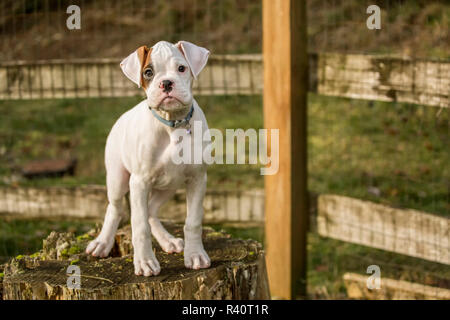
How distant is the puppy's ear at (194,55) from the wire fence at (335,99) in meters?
1.45

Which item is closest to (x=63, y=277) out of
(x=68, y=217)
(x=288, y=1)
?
(x=68, y=217)

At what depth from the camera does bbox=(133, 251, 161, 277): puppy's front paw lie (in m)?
3.02

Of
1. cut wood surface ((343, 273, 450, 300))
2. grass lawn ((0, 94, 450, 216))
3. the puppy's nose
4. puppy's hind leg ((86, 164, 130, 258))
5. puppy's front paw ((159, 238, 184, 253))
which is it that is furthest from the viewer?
grass lawn ((0, 94, 450, 216))

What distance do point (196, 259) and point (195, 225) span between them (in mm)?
178

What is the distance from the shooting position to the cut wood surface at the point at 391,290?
4.15 meters

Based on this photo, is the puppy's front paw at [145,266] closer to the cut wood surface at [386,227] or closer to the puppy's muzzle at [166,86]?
the puppy's muzzle at [166,86]

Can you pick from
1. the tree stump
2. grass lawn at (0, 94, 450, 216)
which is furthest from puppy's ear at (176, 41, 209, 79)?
grass lawn at (0, 94, 450, 216)

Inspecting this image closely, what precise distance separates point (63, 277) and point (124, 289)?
354mm

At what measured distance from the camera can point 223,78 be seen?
13.9ft

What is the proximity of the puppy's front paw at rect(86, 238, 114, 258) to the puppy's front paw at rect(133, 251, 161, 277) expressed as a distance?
0.40m

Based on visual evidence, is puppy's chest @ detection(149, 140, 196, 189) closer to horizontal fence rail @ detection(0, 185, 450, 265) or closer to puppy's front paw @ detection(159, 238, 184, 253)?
puppy's front paw @ detection(159, 238, 184, 253)

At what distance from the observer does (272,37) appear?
13.2ft

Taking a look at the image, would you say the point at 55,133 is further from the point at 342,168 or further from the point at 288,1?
the point at 288,1

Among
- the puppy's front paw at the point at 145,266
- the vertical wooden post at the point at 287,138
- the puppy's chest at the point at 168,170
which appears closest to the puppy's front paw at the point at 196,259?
the puppy's front paw at the point at 145,266
